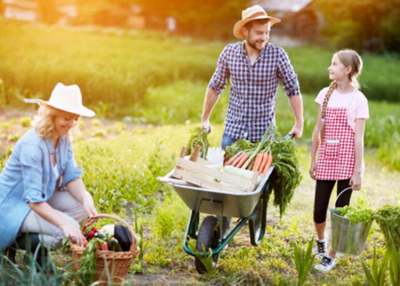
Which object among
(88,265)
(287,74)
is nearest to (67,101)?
(88,265)

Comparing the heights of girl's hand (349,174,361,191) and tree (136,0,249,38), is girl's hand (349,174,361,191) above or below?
below

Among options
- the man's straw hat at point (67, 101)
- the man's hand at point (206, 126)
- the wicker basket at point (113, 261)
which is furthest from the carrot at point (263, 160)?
the man's straw hat at point (67, 101)

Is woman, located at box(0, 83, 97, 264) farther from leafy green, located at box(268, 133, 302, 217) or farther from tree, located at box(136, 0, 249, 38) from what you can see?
tree, located at box(136, 0, 249, 38)

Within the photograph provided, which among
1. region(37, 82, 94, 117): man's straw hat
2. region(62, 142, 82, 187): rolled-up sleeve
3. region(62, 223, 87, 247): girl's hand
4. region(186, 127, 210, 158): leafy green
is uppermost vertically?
region(37, 82, 94, 117): man's straw hat

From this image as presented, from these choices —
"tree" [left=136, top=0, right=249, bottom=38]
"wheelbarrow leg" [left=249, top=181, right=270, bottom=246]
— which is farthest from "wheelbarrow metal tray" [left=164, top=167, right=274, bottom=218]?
"tree" [left=136, top=0, right=249, bottom=38]

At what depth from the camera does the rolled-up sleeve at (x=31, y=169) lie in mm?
3543

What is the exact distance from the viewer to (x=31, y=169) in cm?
355

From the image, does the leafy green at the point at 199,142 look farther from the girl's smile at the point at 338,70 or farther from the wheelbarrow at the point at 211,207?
the girl's smile at the point at 338,70

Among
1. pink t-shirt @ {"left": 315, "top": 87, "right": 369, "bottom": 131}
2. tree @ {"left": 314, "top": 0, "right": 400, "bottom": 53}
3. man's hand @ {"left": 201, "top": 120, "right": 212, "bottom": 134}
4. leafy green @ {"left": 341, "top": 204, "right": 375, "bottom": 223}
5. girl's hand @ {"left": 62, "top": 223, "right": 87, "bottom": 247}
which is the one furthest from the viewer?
tree @ {"left": 314, "top": 0, "right": 400, "bottom": 53}

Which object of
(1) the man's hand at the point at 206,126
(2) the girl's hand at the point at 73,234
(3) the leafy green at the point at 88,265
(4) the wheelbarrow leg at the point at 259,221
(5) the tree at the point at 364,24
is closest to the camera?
(3) the leafy green at the point at 88,265

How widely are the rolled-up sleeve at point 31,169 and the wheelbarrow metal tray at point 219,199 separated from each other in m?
0.75

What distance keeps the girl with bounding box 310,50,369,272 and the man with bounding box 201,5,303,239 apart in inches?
12.1

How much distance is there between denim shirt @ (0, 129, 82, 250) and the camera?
140 inches

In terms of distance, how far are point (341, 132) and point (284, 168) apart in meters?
0.48
